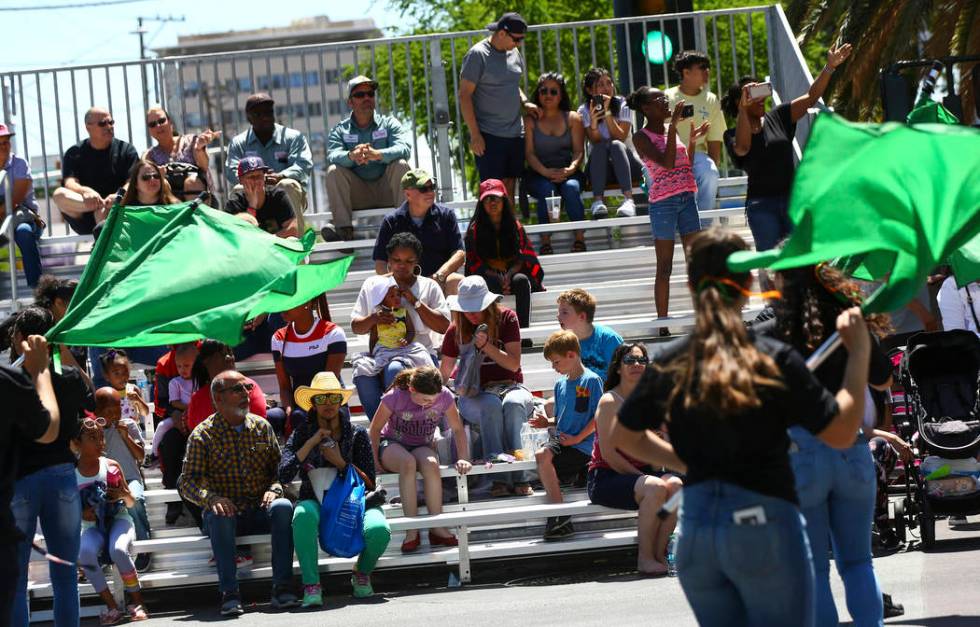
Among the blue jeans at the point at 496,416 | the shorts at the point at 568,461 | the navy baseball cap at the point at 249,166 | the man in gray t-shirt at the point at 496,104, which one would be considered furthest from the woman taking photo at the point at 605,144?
the shorts at the point at 568,461

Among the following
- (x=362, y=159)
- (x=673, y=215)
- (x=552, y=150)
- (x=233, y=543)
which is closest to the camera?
(x=233, y=543)

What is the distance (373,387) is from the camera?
34.8 feet

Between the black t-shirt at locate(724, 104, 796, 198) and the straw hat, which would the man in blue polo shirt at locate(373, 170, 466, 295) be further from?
the black t-shirt at locate(724, 104, 796, 198)

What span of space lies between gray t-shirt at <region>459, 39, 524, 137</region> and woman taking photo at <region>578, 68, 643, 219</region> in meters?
0.73

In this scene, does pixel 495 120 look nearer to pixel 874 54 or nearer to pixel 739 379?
pixel 874 54

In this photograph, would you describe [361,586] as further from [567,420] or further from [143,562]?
[567,420]

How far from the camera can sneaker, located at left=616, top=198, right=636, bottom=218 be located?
44.8 feet

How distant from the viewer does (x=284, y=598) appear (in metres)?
9.41

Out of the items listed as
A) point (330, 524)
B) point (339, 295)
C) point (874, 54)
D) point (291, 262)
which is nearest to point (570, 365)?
point (330, 524)

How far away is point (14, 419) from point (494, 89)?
811 cm

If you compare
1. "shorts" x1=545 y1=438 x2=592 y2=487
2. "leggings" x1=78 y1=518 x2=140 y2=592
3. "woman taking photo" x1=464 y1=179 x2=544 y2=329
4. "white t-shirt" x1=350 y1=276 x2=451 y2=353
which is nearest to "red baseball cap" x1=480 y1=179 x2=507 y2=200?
"woman taking photo" x1=464 y1=179 x2=544 y2=329

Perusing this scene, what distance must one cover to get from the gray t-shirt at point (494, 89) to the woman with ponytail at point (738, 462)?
30.1ft

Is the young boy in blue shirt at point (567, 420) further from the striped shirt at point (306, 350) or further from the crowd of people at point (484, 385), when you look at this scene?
the striped shirt at point (306, 350)

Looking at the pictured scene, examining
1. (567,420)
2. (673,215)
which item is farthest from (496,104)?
(567,420)
